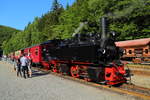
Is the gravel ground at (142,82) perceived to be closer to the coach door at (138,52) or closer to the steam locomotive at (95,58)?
the steam locomotive at (95,58)

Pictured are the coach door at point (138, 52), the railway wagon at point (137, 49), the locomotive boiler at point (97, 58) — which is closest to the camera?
the locomotive boiler at point (97, 58)

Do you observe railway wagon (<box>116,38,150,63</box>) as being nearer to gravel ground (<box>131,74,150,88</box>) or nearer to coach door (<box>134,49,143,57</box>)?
coach door (<box>134,49,143,57</box>)

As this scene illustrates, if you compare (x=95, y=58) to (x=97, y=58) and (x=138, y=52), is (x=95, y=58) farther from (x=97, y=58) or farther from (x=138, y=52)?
(x=138, y=52)

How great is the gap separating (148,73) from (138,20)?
1793cm

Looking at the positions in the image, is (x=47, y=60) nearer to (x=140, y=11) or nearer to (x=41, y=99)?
(x=41, y=99)

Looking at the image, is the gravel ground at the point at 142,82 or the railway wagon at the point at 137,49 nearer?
the gravel ground at the point at 142,82

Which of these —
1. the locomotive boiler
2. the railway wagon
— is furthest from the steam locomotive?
the railway wagon

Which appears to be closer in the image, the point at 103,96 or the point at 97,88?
the point at 103,96

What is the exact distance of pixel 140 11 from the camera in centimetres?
2781

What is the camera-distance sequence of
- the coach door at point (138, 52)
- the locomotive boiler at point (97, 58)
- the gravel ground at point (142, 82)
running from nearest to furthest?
the locomotive boiler at point (97, 58), the gravel ground at point (142, 82), the coach door at point (138, 52)

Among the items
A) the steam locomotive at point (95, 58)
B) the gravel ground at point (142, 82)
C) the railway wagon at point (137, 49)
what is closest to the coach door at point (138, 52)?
the railway wagon at point (137, 49)

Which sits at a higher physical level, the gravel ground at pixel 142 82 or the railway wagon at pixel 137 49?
the railway wagon at pixel 137 49

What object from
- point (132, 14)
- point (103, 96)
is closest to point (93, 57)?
point (103, 96)

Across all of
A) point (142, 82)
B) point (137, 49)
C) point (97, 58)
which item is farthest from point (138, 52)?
point (97, 58)
